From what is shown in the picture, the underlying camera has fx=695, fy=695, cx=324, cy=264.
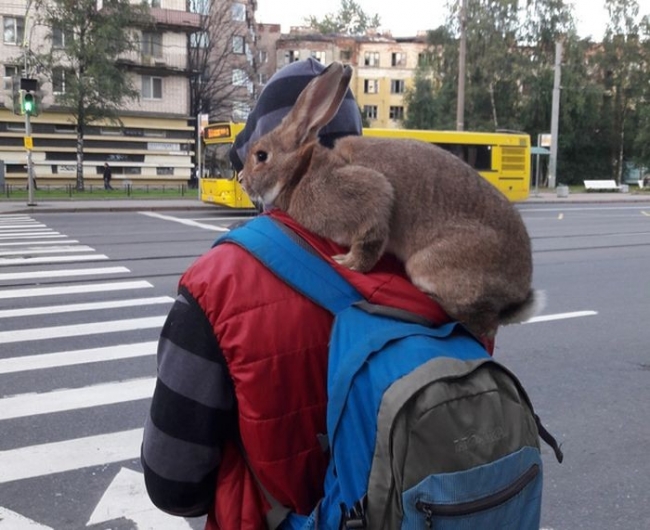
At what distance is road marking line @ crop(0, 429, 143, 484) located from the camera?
4.41m

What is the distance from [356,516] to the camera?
136 cm

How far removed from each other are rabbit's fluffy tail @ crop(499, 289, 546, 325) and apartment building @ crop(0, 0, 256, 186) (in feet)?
134

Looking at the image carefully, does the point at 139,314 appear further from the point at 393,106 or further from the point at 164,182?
the point at 393,106

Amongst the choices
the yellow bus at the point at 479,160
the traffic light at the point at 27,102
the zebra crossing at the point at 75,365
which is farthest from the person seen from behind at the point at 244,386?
A: the traffic light at the point at 27,102

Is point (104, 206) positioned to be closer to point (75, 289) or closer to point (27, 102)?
point (27, 102)

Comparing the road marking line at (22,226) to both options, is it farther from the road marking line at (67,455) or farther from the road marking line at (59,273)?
the road marking line at (67,455)

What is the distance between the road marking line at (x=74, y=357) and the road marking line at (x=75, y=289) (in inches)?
121

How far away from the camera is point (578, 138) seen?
180 ft

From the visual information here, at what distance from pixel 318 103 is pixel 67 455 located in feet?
12.3

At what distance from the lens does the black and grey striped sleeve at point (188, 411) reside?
151cm

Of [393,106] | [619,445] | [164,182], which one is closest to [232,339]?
[619,445]

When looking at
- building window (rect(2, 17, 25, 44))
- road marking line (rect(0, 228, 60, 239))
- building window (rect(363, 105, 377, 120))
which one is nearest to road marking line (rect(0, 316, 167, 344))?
road marking line (rect(0, 228, 60, 239))

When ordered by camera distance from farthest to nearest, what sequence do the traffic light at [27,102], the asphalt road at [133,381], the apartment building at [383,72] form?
the apartment building at [383,72] → the traffic light at [27,102] → the asphalt road at [133,381]

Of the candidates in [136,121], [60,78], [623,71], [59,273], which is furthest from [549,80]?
[59,273]
